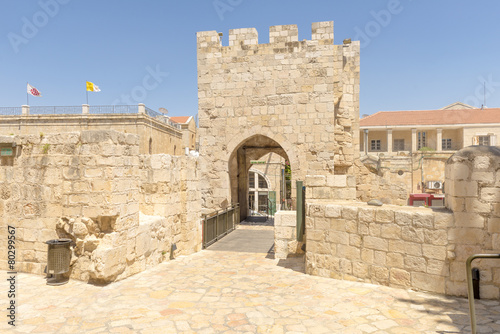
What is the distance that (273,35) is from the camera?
11.8 meters

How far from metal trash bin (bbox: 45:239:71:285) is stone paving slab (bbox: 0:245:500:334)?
166mm

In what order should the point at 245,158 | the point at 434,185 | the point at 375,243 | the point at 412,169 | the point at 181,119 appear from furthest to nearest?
the point at 181,119, the point at 412,169, the point at 434,185, the point at 245,158, the point at 375,243

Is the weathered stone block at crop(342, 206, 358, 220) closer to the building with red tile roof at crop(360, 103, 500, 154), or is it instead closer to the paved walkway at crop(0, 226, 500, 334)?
the paved walkway at crop(0, 226, 500, 334)

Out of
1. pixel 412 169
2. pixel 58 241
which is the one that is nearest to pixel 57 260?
pixel 58 241

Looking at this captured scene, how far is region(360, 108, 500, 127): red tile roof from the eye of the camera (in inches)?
1190

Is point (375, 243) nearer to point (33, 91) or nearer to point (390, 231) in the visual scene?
point (390, 231)

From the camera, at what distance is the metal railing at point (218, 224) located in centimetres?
878

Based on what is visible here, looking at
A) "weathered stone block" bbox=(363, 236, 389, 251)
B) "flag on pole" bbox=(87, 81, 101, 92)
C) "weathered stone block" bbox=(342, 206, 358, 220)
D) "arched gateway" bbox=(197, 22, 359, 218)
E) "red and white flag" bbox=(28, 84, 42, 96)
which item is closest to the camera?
"weathered stone block" bbox=(363, 236, 389, 251)

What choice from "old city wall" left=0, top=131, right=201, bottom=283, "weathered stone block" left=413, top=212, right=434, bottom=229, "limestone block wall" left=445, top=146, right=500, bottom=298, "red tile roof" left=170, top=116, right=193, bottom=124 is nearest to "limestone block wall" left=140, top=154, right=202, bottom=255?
"old city wall" left=0, top=131, right=201, bottom=283

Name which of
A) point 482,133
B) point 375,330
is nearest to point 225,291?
point 375,330

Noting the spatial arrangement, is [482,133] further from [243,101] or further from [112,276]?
[112,276]

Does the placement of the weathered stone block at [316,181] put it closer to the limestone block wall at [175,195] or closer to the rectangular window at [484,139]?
the limestone block wall at [175,195]

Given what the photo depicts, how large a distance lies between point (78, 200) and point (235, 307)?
2784 mm

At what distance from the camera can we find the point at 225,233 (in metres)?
10.5
